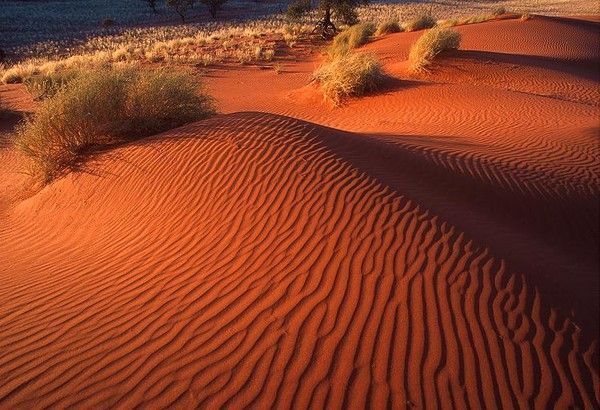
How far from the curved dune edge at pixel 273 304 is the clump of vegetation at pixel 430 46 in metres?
11.6

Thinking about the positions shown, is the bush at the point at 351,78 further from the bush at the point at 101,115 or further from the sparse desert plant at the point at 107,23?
the sparse desert plant at the point at 107,23

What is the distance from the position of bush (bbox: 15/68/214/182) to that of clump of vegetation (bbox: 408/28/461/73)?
10.1 meters

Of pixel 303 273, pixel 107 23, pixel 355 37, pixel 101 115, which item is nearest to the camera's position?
pixel 303 273

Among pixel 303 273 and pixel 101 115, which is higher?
pixel 101 115

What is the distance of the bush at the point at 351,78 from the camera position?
1381cm

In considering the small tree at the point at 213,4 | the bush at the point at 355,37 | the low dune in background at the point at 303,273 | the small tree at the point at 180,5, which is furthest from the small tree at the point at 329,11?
the low dune in background at the point at 303,273

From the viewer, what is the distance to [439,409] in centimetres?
325

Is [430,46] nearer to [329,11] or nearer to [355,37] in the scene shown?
[355,37]

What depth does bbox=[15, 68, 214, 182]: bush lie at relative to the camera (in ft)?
26.3

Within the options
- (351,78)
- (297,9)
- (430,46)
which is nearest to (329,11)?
(297,9)

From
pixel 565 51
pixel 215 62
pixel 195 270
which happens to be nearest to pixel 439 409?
pixel 195 270

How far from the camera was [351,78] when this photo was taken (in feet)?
45.4

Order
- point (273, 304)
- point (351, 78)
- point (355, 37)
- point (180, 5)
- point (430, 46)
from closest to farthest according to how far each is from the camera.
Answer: point (273, 304) → point (351, 78) → point (430, 46) → point (355, 37) → point (180, 5)

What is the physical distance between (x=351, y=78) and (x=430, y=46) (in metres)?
4.60
